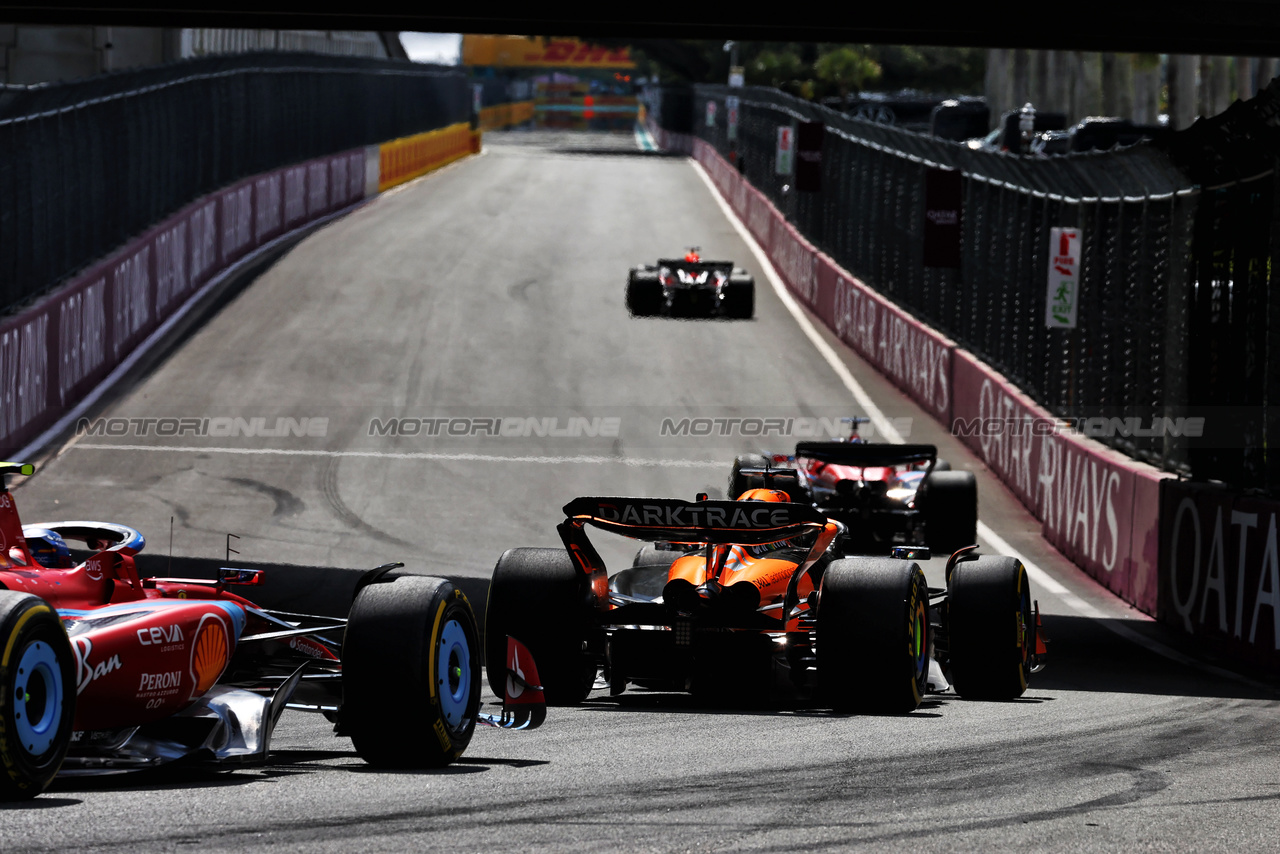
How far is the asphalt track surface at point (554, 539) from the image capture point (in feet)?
19.8

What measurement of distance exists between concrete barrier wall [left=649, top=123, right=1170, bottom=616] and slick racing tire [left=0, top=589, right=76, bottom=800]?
10401mm

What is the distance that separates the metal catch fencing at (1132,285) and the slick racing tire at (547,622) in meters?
6.33

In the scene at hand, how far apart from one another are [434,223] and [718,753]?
114 ft

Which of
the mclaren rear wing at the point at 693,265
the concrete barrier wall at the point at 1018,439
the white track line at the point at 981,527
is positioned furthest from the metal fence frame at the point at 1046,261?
the mclaren rear wing at the point at 693,265

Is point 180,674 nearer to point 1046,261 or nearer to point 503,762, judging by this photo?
point 503,762

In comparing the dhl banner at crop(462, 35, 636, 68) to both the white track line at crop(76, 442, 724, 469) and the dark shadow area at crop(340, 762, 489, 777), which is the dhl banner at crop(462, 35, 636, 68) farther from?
the dark shadow area at crop(340, 762, 489, 777)

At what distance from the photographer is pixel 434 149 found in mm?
61688

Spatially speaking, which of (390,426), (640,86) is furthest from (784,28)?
(640,86)

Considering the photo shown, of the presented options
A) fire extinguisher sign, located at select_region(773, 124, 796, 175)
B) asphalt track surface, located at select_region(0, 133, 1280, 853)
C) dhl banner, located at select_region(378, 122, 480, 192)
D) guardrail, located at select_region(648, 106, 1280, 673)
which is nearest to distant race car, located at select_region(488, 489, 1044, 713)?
asphalt track surface, located at select_region(0, 133, 1280, 853)

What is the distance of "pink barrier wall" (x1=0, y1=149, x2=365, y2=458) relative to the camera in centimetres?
2006

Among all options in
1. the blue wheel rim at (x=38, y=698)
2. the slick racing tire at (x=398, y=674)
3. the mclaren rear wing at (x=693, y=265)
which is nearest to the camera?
the blue wheel rim at (x=38, y=698)

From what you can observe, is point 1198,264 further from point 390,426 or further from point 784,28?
point 390,426

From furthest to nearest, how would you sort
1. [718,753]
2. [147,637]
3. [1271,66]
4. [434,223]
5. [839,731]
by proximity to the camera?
1. [1271,66]
2. [434,223]
3. [839,731]
4. [718,753]
5. [147,637]

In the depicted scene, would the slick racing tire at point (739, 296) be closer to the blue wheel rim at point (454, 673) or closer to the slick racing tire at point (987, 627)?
the slick racing tire at point (987, 627)
